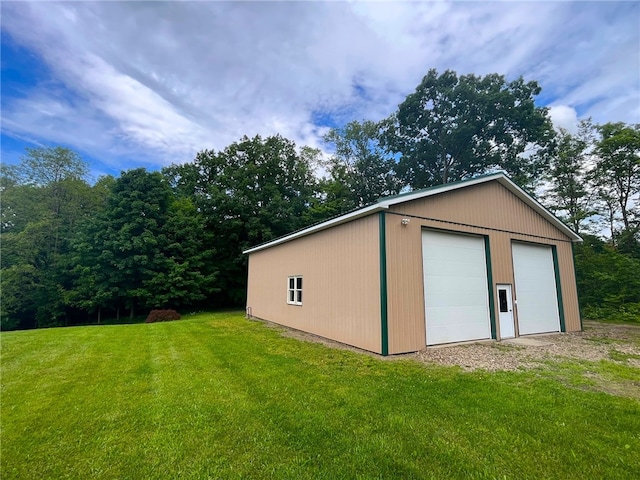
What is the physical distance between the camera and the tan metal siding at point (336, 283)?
23.2 feet

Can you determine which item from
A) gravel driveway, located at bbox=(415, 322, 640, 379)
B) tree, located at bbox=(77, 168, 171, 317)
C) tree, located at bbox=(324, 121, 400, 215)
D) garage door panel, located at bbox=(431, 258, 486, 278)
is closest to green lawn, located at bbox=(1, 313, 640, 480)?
gravel driveway, located at bbox=(415, 322, 640, 379)

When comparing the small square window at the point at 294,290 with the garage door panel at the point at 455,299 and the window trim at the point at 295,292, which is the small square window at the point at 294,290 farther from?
the garage door panel at the point at 455,299

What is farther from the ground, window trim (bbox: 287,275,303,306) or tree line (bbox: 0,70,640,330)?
tree line (bbox: 0,70,640,330)

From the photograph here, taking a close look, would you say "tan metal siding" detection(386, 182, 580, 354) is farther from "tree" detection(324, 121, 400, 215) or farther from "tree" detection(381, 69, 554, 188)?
"tree" detection(324, 121, 400, 215)

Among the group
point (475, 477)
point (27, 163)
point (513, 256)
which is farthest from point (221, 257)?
point (475, 477)

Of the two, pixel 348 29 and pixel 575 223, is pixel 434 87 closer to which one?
pixel 575 223

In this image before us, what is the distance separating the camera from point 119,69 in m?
8.59

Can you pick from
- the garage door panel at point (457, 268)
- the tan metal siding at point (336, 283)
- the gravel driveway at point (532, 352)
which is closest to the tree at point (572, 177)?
the gravel driveway at point (532, 352)

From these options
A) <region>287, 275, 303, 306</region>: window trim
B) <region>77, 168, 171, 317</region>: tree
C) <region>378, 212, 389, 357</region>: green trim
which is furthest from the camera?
<region>77, 168, 171, 317</region>: tree

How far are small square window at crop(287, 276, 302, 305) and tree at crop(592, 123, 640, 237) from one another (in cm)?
1943

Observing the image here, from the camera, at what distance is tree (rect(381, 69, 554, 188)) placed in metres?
20.4

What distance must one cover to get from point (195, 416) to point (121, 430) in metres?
0.74

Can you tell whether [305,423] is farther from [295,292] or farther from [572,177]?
[572,177]

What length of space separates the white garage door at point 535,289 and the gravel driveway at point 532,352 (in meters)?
0.71
